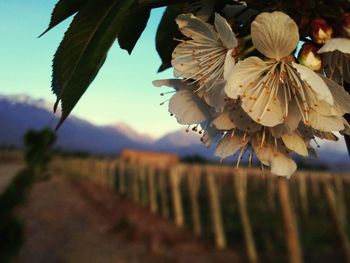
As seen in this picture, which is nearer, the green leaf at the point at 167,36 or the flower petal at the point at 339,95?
the flower petal at the point at 339,95

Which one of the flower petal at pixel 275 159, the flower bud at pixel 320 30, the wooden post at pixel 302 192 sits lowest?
the wooden post at pixel 302 192

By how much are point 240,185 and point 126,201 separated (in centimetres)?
868

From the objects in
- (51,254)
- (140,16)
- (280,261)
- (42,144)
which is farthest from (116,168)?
(140,16)

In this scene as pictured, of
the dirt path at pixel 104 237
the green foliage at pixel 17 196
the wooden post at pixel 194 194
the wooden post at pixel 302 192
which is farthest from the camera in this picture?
the wooden post at pixel 302 192

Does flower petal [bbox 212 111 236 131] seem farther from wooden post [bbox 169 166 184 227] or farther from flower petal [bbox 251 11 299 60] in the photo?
wooden post [bbox 169 166 184 227]

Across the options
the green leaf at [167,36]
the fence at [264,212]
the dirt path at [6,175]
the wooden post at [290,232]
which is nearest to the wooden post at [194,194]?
the fence at [264,212]

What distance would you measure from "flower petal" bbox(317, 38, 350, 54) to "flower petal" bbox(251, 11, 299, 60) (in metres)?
0.05

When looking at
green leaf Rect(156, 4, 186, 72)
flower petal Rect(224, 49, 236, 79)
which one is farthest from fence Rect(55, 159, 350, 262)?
flower petal Rect(224, 49, 236, 79)

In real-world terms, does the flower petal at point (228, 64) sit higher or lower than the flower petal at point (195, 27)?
lower

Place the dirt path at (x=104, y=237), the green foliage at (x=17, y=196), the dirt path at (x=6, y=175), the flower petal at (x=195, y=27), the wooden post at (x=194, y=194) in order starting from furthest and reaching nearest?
the dirt path at (x=6, y=175) < the wooden post at (x=194, y=194) < the dirt path at (x=104, y=237) < the green foliage at (x=17, y=196) < the flower petal at (x=195, y=27)

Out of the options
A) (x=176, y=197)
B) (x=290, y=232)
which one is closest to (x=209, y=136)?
(x=290, y=232)

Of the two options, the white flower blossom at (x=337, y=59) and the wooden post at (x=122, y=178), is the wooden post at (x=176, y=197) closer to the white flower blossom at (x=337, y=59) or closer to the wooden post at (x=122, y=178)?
the wooden post at (x=122, y=178)

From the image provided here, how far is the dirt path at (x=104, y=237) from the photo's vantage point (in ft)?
30.9

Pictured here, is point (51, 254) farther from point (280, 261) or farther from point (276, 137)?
point (276, 137)
